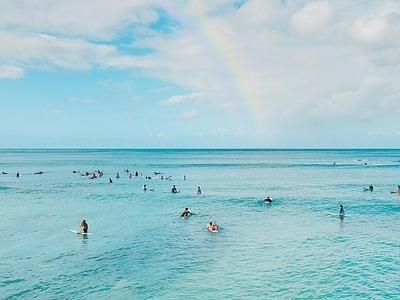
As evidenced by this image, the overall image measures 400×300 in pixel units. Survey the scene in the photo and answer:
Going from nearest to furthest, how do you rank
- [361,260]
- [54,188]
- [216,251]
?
[361,260], [216,251], [54,188]

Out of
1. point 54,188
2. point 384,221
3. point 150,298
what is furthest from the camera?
point 54,188

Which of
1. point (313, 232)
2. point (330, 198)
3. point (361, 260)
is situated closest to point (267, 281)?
point (361, 260)

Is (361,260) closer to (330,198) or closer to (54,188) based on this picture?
(330,198)

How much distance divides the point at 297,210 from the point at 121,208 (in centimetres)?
2351

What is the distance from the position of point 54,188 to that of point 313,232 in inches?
2030

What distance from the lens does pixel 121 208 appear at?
47.1 metres

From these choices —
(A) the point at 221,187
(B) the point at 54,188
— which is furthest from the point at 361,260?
(B) the point at 54,188

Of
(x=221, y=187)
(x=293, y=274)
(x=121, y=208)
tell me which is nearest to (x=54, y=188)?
(x=121, y=208)

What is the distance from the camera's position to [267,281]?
22.0 m

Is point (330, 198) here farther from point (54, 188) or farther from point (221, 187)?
point (54, 188)

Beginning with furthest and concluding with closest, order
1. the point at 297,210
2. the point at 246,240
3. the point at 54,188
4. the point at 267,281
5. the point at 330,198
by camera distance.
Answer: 1. the point at 54,188
2. the point at 330,198
3. the point at 297,210
4. the point at 246,240
5. the point at 267,281

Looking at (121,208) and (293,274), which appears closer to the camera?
(293,274)

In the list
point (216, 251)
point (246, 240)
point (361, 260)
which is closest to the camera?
point (361, 260)

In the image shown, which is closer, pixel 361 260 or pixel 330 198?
pixel 361 260
